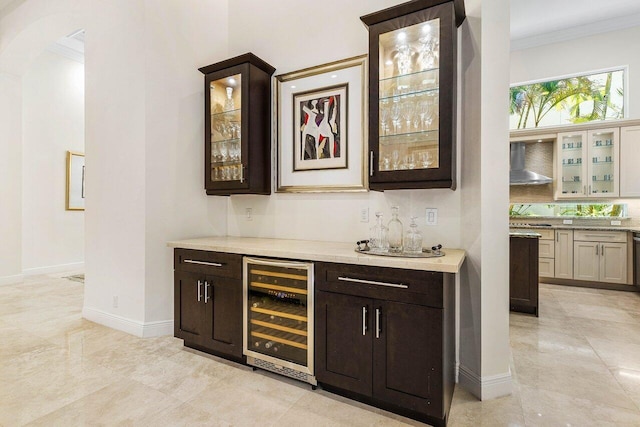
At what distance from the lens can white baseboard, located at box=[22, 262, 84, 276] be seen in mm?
5445

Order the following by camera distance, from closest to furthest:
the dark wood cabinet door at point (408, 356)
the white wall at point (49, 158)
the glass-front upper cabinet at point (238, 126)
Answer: the dark wood cabinet door at point (408, 356) → the glass-front upper cabinet at point (238, 126) → the white wall at point (49, 158)

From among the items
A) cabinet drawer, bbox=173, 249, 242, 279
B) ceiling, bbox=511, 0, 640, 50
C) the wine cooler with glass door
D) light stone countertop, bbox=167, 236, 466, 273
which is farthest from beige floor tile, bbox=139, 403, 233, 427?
ceiling, bbox=511, 0, 640, 50

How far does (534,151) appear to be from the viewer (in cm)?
580

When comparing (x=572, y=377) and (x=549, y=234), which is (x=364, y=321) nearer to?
(x=572, y=377)

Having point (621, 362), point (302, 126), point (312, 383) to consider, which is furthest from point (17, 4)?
point (621, 362)

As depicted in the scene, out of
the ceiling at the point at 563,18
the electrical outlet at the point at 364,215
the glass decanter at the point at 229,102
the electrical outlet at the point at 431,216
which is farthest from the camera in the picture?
the ceiling at the point at 563,18

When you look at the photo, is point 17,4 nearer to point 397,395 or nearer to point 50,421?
point 50,421

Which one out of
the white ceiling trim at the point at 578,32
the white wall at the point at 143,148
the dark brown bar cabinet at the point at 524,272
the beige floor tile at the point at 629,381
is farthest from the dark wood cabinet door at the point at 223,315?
the white ceiling trim at the point at 578,32

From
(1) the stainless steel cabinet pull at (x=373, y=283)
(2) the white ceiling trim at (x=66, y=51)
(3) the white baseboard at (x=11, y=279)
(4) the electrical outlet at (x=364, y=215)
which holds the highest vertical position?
(2) the white ceiling trim at (x=66, y=51)

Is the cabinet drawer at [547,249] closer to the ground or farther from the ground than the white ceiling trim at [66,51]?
closer to the ground

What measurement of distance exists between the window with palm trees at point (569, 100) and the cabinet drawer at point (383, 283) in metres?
5.46

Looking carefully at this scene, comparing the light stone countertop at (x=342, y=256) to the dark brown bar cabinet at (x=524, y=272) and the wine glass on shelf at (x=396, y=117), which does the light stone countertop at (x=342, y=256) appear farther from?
the dark brown bar cabinet at (x=524, y=272)

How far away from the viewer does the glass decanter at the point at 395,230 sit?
7.72ft

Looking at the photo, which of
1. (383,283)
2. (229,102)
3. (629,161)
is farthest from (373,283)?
(629,161)
